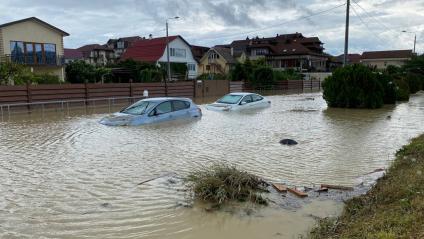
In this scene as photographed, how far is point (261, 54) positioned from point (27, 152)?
250 ft

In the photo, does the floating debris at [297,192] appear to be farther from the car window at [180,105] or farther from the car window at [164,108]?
the car window at [180,105]

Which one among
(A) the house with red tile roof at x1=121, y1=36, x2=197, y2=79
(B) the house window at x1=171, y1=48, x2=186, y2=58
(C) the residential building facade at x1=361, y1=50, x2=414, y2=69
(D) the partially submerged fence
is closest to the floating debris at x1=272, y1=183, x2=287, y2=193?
(D) the partially submerged fence

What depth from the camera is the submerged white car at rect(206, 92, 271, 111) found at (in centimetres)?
2255

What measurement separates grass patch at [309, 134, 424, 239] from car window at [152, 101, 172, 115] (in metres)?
10.8

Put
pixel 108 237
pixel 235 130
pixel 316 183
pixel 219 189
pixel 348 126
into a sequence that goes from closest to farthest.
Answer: pixel 108 237 → pixel 219 189 → pixel 316 183 → pixel 235 130 → pixel 348 126

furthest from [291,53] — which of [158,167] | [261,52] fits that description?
[158,167]

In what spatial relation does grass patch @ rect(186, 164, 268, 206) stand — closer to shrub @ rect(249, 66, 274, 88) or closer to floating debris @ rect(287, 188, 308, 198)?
floating debris @ rect(287, 188, 308, 198)

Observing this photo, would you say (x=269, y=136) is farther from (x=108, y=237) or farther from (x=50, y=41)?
(x=50, y=41)

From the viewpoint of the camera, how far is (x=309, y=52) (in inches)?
3150

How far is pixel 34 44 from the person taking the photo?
39.5 m

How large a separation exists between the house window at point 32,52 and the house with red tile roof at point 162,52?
2118cm

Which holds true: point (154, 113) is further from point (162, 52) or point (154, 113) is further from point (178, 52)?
point (178, 52)

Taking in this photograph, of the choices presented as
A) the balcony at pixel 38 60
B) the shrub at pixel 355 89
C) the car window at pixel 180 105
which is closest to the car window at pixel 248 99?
the car window at pixel 180 105

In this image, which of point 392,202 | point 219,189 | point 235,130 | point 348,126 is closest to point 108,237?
point 219,189
